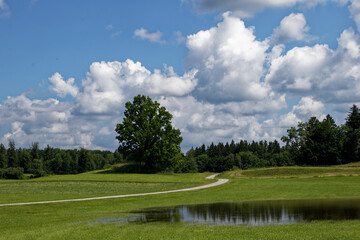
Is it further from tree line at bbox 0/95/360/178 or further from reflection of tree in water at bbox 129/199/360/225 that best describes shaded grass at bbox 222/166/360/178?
reflection of tree in water at bbox 129/199/360/225

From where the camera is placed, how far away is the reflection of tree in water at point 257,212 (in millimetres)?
20812

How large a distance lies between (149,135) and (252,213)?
165 ft

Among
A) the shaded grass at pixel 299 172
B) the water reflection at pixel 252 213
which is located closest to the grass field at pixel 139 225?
the water reflection at pixel 252 213

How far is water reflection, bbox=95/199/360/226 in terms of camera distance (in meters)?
20.7

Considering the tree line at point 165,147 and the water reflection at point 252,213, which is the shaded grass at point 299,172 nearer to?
the tree line at point 165,147

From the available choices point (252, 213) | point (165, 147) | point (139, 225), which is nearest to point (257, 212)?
point (252, 213)

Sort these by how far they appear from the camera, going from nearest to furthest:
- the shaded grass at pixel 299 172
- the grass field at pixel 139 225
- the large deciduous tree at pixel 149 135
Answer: the grass field at pixel 139 225, the shaded grass at pixel 299 172, the large deciduous tree at pixel 149 135

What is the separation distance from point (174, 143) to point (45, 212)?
49.3 m

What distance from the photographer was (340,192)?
3438 centimetres

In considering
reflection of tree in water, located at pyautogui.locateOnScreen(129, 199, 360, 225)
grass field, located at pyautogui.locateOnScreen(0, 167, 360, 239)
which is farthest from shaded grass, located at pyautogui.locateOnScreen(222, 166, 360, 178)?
reflection of tree in water, located at pyautogui.locateOnScreen(129, 199, 360, 225)

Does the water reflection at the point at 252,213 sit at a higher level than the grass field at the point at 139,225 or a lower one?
lower

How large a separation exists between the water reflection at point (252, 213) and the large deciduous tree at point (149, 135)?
4425 centimetres

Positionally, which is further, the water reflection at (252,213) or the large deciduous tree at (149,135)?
the large deciduous tree at (149,135)

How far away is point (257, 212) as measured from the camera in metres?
23.9
